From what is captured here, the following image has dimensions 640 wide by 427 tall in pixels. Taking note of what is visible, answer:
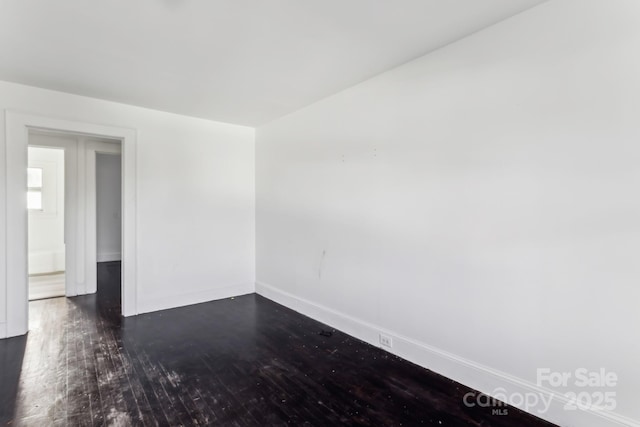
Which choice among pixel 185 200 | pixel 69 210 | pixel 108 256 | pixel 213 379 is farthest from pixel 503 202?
pixel 108 256

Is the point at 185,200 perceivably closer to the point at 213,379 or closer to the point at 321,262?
the point at 321,262

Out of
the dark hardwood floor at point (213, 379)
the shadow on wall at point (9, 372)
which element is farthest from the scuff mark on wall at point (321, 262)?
the shadow on wall at point (9, 372)

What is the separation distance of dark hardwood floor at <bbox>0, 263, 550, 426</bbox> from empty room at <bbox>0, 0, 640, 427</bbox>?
0.02 metres

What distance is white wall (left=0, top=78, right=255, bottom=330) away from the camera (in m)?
3.94

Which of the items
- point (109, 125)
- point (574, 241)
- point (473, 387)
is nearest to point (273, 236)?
point (109, 125)

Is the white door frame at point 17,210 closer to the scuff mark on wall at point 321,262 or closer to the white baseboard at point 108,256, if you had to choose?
the scuff mark on wall at point 321,262

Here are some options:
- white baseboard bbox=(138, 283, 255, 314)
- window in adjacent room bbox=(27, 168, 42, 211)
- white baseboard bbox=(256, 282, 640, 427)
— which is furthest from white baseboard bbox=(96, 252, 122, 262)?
white baseboard bbox=(256, 282, 640, 427)

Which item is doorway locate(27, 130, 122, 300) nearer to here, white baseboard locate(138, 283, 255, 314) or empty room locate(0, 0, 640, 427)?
empty room locate(0, 0, 640, 427)

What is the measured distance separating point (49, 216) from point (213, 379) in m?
6.45

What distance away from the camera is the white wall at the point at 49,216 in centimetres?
638

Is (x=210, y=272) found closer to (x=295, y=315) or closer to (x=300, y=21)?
(x=295, y=315)

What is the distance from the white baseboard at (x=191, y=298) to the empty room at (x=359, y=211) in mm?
38

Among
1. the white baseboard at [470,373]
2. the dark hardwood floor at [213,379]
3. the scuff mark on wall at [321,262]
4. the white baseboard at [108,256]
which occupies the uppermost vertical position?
the scuff mark on wall at [321,262]

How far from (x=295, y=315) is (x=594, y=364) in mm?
2843
